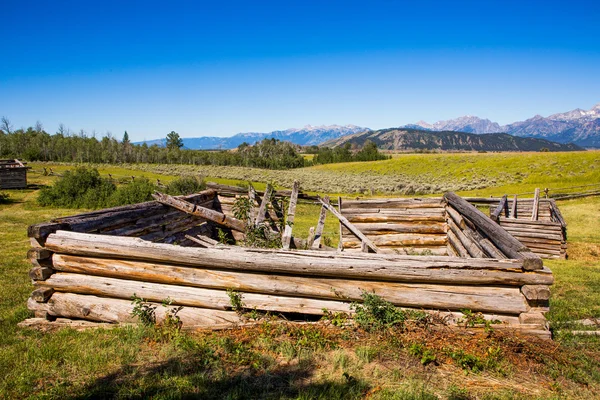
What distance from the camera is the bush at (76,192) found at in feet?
71.1

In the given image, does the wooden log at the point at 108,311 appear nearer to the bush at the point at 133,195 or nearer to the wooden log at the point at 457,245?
the wooden log at the point at 457,245

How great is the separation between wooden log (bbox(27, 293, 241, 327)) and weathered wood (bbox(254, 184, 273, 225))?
13.1ft

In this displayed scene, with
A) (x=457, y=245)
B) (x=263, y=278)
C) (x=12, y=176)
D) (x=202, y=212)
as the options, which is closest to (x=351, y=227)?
(x=457, y=245)

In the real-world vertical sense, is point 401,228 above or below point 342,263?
below

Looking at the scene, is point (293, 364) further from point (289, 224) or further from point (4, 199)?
point (4, 199)

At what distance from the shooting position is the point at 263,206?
9.20 m

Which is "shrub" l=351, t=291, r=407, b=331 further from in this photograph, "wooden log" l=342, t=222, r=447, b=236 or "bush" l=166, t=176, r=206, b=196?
"bush" l=166, t=176, r=206, b=196

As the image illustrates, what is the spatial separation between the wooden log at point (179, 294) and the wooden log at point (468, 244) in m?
2.93

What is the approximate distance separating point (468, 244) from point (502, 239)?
176 cm

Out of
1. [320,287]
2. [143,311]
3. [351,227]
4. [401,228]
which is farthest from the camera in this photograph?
[401,228]

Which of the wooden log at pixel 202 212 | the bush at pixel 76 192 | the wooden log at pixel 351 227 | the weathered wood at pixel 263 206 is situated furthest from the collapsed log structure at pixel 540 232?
the bush at pixel 76 192

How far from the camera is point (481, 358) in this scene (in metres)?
3.77

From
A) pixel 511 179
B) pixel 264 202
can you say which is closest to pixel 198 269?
pixel 264 202

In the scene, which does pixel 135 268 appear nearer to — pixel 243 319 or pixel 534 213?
pixel 243 319
